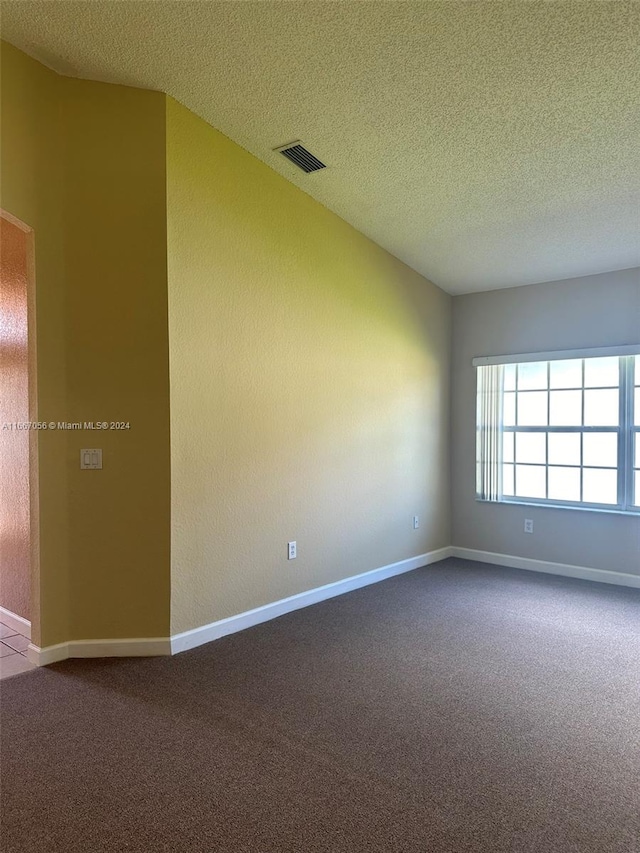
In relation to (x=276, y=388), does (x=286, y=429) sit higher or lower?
lower

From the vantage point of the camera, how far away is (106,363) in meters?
3.04

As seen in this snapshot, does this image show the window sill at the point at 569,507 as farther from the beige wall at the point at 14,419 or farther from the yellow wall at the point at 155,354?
the beige wall at the point at 14,419

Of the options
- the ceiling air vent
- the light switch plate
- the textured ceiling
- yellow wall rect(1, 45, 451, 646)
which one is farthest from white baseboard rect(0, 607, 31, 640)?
the ceiling air vent

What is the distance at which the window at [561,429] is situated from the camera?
14.8ft

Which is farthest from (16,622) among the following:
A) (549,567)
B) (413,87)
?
(549,567)

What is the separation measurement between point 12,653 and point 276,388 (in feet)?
7.17

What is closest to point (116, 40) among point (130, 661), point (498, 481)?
point (130, 661)

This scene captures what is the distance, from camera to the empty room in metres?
2.01

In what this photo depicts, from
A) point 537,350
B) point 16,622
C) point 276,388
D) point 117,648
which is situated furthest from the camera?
point 537,350

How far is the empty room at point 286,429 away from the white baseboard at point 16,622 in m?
0.02

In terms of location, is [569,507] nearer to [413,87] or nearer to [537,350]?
[537,350]

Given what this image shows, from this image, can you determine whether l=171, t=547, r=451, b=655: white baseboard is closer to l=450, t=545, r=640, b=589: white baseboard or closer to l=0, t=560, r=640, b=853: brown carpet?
l=0, t=560, r=640, b=853: brown carpet

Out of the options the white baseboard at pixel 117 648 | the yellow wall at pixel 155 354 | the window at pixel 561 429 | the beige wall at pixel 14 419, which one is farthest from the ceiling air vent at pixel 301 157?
the white baseboard at pixel 117 648

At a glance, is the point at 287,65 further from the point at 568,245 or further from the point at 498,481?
the point at 498,481
